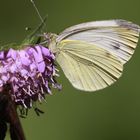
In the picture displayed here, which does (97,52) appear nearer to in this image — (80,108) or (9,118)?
(9,118)

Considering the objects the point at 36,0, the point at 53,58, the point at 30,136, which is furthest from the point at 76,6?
the point at 53,58

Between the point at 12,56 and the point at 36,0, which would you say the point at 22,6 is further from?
the point at 12,56

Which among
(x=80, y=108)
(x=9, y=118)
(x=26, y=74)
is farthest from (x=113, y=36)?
(x=80, y=108)

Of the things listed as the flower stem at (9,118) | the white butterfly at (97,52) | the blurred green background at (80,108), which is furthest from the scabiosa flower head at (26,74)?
the blurred green background at (80,108)

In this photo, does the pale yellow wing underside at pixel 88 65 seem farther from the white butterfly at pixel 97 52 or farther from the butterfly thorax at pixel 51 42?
the butterfly thorax at pixel 51 42

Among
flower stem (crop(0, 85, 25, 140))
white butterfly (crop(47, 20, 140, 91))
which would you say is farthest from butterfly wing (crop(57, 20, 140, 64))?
flower stem (crop(0, 85, 25, 140))

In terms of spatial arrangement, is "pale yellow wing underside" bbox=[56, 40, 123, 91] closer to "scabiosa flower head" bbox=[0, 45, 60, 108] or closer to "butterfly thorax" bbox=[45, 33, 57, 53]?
"butterfly thorax" bbox=[45, 33, 57, 53]
